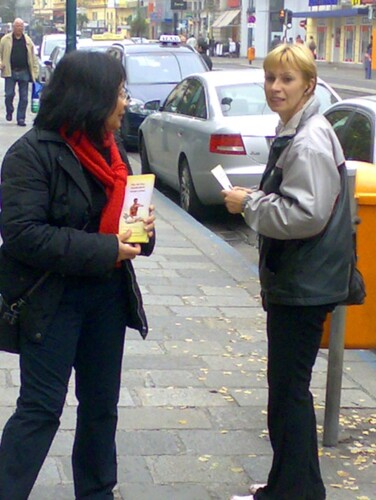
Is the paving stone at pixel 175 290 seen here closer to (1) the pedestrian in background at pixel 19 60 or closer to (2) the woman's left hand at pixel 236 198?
(2) the woman's left hand at pixel 236 198

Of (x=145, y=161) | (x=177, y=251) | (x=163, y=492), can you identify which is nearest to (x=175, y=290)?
(x=177, y=251)

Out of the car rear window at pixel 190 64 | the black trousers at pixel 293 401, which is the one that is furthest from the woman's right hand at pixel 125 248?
the car rear window at pixel 190 64

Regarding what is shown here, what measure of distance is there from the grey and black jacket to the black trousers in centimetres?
9

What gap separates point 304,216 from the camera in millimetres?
3463

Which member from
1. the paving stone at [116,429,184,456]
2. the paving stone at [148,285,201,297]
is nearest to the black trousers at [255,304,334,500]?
the paving stone at [116,429,184,456]

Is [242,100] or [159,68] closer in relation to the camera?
[242,100]

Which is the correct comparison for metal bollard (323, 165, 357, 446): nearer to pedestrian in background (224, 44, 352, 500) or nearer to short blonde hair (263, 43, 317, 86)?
Result: pedestrian in background (224, 44, 352, 500)

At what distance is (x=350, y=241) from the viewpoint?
371 centimetres

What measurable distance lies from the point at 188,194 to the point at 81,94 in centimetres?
777

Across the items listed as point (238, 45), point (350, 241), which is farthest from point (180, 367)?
point (238, 45)

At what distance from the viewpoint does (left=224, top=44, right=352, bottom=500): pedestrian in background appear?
11.4 ft

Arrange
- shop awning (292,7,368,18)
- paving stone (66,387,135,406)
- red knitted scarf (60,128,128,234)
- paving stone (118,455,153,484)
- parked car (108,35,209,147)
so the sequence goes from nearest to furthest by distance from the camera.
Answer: red knitted scarf (60,128,128,234)
paving stone (118,455,153,484)
paving stone (66,387,135,406)
parked car (108,35,209,147)
shop awning (292,7,368,18)

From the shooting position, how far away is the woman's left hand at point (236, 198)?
368 centimetres

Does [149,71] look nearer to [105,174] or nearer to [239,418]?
[239,418]
